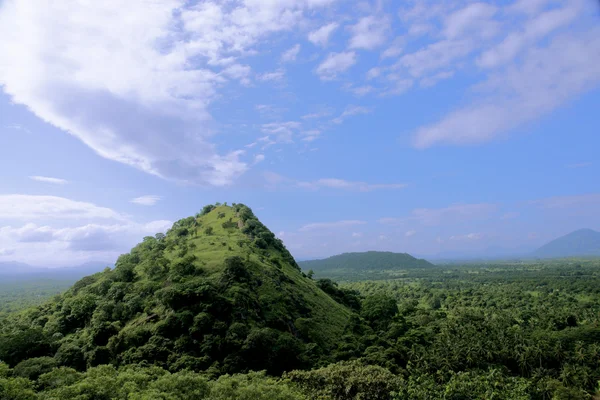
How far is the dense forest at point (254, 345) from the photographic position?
35.8m

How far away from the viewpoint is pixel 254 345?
48844 millimetres

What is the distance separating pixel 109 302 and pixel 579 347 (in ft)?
245

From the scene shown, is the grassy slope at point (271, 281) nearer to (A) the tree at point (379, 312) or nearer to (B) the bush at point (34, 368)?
(A) the tree at point (379, 312)

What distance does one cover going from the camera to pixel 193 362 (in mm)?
45781

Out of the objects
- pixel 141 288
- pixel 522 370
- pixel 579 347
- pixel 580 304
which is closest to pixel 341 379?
pixel 522 370

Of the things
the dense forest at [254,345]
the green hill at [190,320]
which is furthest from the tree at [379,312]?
the green hill at [190,320]

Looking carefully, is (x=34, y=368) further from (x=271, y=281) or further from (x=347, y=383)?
(x=271, y=281)

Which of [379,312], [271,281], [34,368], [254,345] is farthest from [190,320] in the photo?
[379,312]

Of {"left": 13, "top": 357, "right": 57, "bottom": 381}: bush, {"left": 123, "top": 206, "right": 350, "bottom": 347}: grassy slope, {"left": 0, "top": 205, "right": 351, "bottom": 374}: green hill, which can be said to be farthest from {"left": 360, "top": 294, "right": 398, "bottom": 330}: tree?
{"left": 13, "top": 357, "right": 57, "bottom": 381}: bush

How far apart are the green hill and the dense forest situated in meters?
0.19

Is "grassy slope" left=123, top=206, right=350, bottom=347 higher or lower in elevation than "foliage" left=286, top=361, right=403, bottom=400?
higher

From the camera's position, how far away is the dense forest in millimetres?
35812

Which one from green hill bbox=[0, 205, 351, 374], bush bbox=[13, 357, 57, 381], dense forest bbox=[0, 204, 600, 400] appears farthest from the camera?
green hill bbox=[0, 205, 351, 374]

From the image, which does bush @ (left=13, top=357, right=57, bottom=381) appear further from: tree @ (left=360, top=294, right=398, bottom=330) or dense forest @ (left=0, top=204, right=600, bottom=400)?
tree @ (left=360, top=294, right=398, bottom=330)
